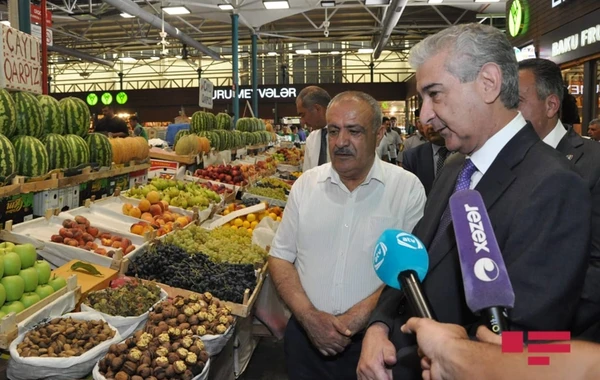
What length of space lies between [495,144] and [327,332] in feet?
3.85

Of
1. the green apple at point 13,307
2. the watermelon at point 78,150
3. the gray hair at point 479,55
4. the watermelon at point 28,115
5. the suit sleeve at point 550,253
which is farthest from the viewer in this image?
the watermelon at point 78,150

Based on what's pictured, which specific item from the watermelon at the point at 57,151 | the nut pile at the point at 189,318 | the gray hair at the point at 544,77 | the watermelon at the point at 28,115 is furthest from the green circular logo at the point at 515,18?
the nut pile at the point at 189,318

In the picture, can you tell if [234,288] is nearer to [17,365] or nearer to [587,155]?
[17,365]

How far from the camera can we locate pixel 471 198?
3.60ft

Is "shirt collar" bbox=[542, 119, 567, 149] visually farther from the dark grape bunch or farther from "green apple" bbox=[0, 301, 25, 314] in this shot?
"green apple" bbox=[0, 301, 25, 314]

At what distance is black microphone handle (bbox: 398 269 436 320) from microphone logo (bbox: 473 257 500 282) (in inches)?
6.3

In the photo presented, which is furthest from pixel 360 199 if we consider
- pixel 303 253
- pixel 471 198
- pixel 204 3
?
pixel 204 3

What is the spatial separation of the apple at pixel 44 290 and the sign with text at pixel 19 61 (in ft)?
4.71

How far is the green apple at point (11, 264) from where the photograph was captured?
2.39m

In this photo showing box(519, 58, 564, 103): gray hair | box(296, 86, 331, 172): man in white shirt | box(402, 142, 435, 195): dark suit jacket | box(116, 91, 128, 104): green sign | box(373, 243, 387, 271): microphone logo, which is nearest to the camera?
box(373, 243, 387, 271): microphone logo

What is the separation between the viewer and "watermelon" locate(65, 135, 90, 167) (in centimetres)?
389

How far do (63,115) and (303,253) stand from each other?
254 centimetres

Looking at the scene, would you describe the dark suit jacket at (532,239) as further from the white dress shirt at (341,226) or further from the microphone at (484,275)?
the white dress shirt at (341,226)

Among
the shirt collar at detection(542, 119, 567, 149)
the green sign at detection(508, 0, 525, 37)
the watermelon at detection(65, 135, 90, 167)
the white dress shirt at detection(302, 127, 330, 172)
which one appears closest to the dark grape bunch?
the watermelon at detection(65, 135, 90, 167)
